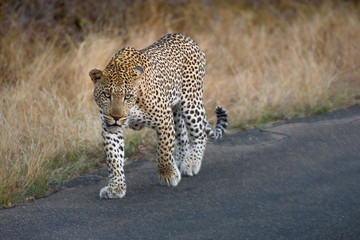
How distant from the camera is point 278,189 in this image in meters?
5.51

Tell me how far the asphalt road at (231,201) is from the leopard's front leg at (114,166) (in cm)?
9

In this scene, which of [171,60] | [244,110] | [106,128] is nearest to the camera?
[106,128]

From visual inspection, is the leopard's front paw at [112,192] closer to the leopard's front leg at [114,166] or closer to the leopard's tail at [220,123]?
the leopard's front leg at [114,166]

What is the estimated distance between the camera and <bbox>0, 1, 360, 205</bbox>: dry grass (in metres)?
6.75

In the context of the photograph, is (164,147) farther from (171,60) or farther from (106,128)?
(171,60)

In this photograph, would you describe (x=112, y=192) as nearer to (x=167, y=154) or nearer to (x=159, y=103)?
(x=167, y=154)

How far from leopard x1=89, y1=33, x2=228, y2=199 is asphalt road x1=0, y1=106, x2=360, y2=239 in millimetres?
241

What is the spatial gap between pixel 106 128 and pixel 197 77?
1485 millimetres

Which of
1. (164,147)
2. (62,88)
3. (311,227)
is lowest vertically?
(311,227)

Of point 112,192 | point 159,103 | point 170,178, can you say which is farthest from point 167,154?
point 112,192

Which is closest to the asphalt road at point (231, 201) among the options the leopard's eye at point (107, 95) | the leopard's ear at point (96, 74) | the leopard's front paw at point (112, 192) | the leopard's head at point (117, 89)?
the leopard's front paw at point (112, 192)

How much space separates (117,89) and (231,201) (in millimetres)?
1475

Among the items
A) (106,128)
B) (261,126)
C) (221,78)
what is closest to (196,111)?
(106,128)

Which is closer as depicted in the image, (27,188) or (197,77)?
(27,188)
